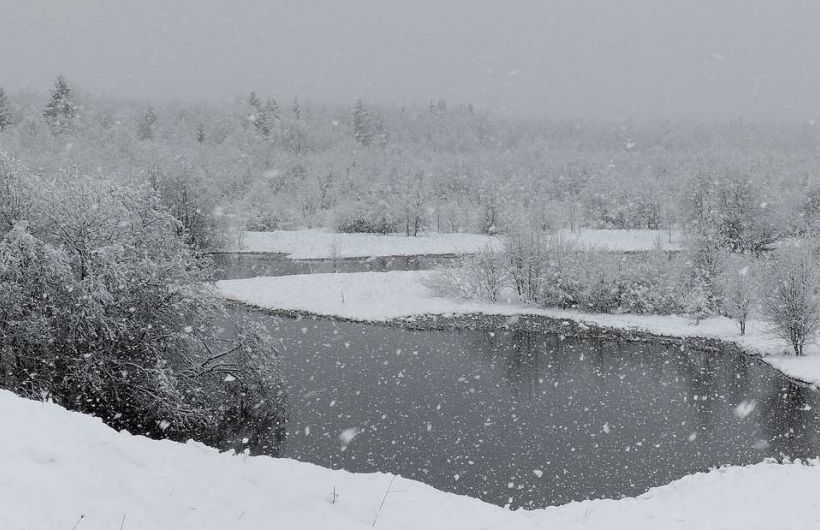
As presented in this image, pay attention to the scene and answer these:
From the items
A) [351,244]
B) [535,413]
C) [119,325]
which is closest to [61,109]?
[351,244]

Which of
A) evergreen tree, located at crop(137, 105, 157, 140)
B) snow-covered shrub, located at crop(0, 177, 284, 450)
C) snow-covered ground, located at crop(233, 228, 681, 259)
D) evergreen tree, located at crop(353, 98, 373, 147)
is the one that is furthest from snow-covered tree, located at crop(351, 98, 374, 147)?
snow-covered shrub, located at crop(0, 177, 284, 450)

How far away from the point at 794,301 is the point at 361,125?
427ft

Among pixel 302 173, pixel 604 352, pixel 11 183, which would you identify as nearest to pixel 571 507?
pixel 604 352

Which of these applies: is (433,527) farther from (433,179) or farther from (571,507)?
(433,179)

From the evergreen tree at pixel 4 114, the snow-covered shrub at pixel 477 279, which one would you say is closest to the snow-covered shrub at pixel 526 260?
the snow-covered shrub at pixel 477 279

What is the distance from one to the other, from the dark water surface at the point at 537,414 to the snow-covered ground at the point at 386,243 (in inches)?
1214

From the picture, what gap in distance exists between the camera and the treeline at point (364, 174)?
2344 inches

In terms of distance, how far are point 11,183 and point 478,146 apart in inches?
6505

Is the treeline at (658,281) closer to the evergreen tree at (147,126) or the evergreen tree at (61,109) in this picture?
the evergreen tree at (61,109)

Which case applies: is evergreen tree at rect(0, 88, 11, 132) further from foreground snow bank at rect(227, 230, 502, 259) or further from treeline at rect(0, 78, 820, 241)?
foreground snow bank at rect(227, 230, 502, 259)

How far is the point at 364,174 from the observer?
4377 inches

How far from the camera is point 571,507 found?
12539 millimetres

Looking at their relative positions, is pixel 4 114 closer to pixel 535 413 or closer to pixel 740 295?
pixel 535 413

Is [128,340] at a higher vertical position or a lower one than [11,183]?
lower
